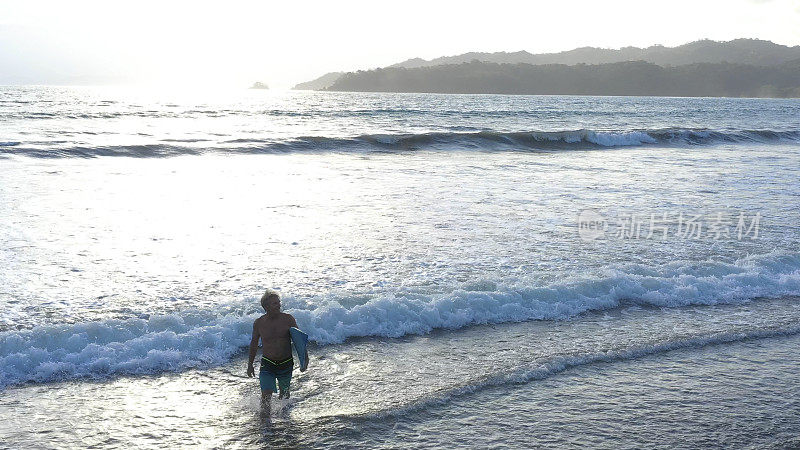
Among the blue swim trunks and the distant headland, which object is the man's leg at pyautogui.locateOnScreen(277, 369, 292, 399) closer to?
the blue swim trunks

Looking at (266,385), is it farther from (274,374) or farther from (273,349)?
(273,349)

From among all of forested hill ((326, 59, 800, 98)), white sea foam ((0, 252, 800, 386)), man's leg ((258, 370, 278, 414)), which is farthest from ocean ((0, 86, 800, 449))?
forested hill ((326, 59, 800, 98))

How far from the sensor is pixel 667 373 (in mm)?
6332

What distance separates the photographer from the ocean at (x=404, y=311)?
5297mm

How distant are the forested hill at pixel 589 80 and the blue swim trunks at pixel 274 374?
15926cm

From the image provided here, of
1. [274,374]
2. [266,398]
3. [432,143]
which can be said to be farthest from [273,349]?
[432,143]

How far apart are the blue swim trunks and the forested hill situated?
15926 centimetres

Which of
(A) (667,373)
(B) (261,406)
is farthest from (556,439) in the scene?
(B) (261,406)

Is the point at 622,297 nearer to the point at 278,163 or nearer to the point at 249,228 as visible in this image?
the point at 249,228

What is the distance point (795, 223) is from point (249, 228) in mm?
10917

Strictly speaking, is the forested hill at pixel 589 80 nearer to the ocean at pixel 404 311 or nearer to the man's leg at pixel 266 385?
the ocean at pixel 404 311

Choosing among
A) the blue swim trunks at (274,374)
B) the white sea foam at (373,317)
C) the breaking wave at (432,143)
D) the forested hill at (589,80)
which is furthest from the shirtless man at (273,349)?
the forested hill at (589,80)

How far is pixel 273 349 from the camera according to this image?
5656 mm

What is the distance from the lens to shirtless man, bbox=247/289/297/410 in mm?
5582
